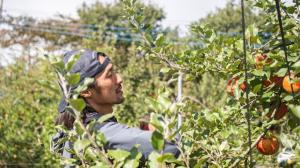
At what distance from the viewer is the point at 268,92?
1.32 m

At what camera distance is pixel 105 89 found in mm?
1269

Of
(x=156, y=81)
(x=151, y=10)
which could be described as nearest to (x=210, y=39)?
(x=156, y=81)

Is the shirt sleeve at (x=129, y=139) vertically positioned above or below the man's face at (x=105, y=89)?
below

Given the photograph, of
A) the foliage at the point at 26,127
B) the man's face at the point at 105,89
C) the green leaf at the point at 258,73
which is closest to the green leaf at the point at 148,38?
the man's face at the point at 105,89

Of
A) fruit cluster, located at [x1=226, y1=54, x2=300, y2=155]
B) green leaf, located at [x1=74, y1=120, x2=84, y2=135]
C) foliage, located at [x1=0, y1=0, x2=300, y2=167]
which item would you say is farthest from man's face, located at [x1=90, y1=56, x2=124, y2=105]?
green leaf, located at [x1=74, y1=120, x2=84, y2=135]

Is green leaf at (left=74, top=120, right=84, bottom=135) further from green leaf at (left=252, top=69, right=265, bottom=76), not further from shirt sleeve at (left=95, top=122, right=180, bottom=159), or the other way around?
green leaf at (left=252, top=69, right=265, bottom=76)

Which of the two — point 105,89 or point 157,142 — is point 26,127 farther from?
point 157,142

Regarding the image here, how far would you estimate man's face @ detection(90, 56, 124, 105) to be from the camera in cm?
126

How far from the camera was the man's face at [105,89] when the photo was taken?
1.26 m

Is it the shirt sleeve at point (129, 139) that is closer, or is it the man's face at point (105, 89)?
the shirt sleeve at point (129, 139)

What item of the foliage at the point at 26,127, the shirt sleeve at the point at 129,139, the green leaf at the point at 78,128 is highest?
the green leaf at the point at 78,128

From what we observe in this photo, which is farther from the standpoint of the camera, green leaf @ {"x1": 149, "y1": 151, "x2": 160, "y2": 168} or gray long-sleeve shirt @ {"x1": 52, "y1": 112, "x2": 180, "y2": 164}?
gray long-sleeve shirt @ {"x1": 52, "y1": 112, "x2": 180, "y2": 164}

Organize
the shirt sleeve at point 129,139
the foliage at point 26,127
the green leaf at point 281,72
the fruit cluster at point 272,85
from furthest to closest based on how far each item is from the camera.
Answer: the foliage at point 26,127
the fruit cluster at point 272,85
the green leaf at point 281,72
the shirt sleeve at point 129,139

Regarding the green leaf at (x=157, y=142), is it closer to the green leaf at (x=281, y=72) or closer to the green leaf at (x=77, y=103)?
the green leaf at (x=77, y=103)
